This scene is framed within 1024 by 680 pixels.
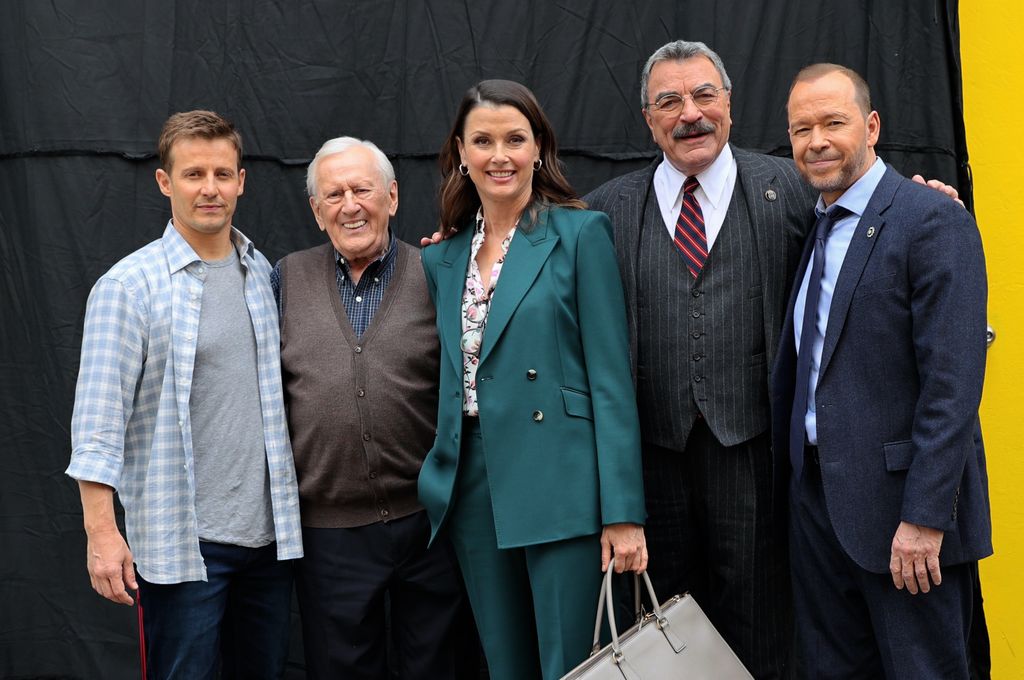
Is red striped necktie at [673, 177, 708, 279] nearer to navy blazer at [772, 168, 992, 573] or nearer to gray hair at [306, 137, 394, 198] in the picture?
navy blazer at [772, 168, 992, 573]

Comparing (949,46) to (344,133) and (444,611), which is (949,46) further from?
(444,611)

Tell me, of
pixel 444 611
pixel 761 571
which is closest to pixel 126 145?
pixel 444 611

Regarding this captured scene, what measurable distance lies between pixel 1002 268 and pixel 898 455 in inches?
50.4

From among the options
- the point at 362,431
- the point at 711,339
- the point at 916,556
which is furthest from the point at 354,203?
the point at 916,556

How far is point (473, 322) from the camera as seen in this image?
2.54 m

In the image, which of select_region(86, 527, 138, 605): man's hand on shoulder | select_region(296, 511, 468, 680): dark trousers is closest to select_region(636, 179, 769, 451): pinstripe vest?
select_region(296, 511, 468, 680): dark trousers

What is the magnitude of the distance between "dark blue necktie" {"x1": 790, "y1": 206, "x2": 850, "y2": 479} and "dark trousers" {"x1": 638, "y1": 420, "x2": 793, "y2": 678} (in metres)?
0.16

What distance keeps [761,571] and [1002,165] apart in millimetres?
1586

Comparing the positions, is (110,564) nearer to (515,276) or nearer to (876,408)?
(515,276)

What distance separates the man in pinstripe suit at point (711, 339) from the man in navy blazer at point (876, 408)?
90 mm

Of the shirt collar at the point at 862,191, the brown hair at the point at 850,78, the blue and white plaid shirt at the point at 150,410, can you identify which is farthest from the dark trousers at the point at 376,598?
the brown hair at the point at 850,78

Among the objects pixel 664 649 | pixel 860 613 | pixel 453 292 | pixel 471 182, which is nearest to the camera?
pixel 664 649

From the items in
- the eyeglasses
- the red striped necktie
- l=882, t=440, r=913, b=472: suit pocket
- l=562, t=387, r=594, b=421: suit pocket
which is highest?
the eyeglasses

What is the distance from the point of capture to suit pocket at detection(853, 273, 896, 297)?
2.27 meters
